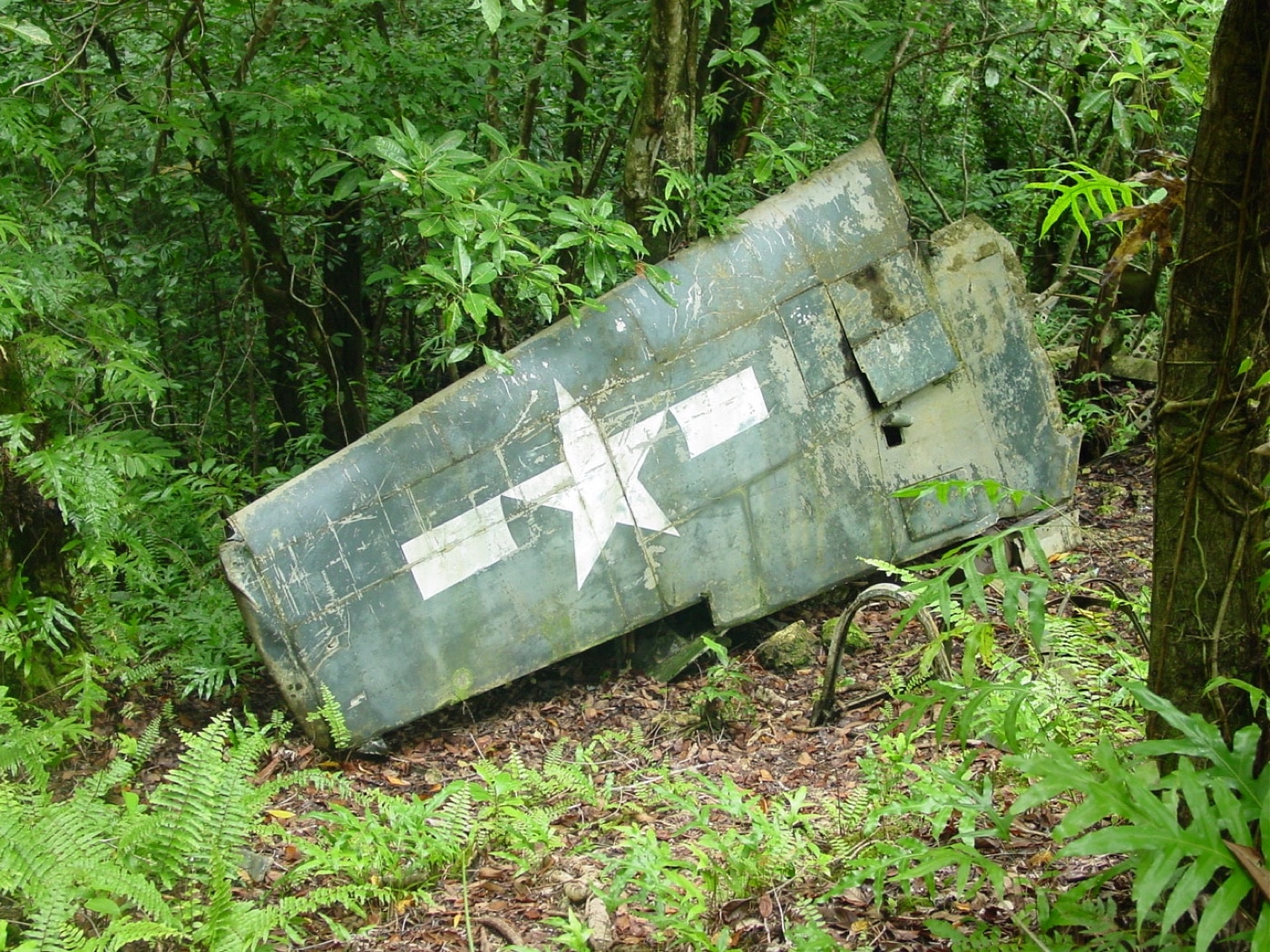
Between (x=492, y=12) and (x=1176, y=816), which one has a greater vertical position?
(x=492, y=12)

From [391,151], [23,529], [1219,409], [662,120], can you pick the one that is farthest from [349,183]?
[1219,409]

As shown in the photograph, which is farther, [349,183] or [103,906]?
[349,183]

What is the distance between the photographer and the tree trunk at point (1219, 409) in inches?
81.8

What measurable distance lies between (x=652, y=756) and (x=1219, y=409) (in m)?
2.72

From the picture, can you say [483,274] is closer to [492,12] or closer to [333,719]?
[492,12]

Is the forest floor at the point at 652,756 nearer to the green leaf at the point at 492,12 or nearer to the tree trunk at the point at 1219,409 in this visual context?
the tree trunk at the point at 1219,409

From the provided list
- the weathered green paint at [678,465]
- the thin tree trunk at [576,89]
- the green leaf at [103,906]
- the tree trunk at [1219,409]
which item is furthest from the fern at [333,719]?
the tree trunk at [1219,409]

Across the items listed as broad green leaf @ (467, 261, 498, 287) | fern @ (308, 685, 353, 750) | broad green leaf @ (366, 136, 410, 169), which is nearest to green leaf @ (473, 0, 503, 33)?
broad green leaf @ (366, 136, 410, 169)

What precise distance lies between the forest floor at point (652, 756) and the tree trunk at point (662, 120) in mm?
2053

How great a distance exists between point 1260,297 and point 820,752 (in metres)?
2.55

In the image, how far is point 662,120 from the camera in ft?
16.8

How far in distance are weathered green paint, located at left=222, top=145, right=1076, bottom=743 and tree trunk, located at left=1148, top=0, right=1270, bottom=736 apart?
7.26ft

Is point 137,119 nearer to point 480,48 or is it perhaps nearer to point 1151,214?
point 480,48

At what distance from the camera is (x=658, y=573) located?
15.3 ft
